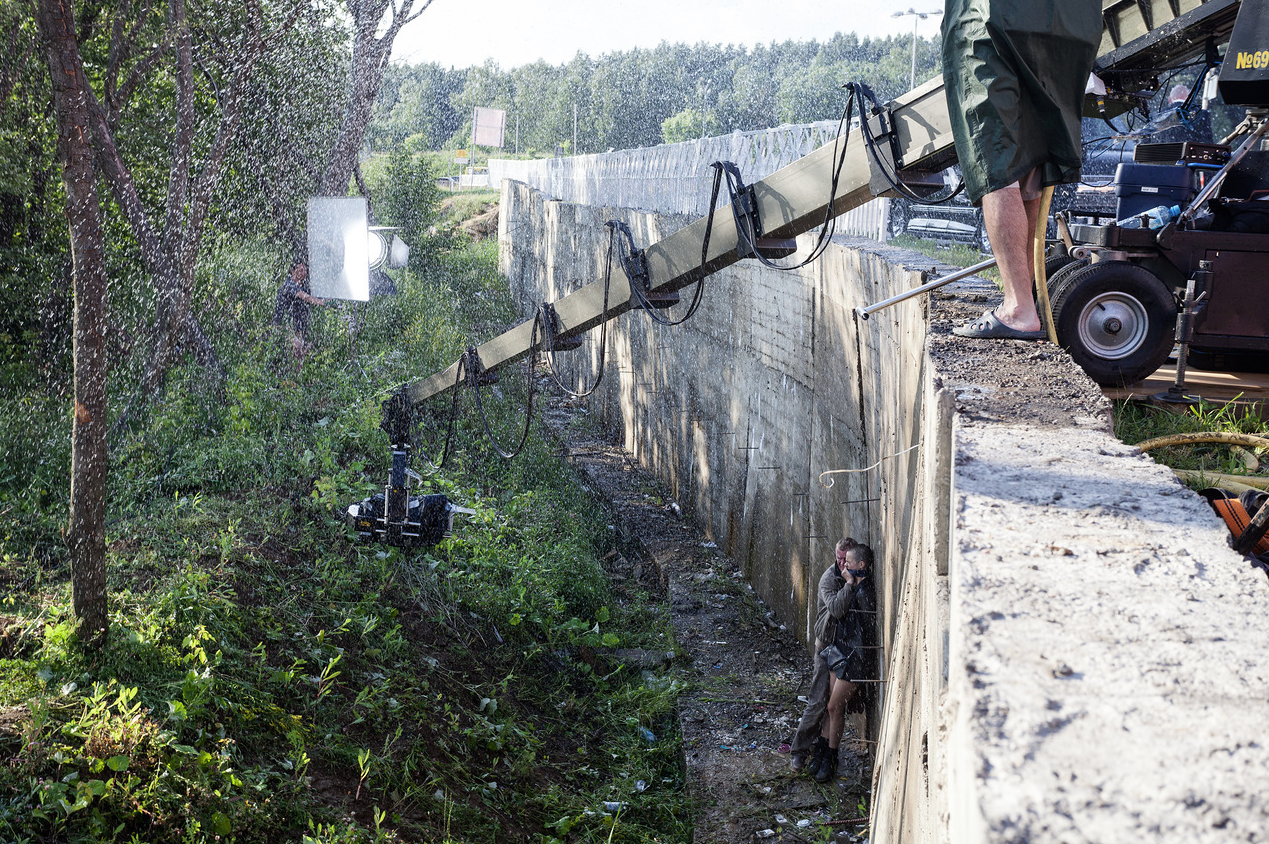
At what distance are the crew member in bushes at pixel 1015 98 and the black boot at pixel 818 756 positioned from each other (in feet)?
10.9

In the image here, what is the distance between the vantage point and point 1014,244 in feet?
12.2

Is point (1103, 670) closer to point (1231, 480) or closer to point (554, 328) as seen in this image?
point (1231, 480)

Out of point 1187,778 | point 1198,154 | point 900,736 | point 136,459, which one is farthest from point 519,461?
point 1187,778

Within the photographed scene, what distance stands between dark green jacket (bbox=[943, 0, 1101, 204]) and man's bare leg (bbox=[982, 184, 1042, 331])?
3.0 inches

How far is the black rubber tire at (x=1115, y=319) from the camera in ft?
20.2

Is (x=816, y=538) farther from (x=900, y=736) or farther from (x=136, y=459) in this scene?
(x=136, y=459)

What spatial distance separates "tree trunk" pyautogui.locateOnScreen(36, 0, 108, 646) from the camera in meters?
4.62

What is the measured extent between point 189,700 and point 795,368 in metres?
5.02

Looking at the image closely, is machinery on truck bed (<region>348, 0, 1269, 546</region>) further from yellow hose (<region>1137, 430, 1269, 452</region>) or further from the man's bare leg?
yellow hose (<region>1137, 430, 1269, 452</region>)

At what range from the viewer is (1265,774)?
111 centimetres

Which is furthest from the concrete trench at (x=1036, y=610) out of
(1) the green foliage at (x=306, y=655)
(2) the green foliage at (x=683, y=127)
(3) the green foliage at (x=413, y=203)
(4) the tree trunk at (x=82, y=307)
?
(2) the green foliage at (x=683, y=127)

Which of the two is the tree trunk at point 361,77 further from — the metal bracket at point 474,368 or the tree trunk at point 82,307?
the tree trunk at point 82,307

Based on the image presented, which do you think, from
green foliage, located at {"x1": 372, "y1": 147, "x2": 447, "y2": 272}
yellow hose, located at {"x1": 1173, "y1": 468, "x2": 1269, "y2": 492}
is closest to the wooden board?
yellow hose, located at {"x1": 1173, "y1": 468, "x2": 1269, "y2": 492}

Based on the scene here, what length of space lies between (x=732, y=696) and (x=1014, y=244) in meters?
4.33
